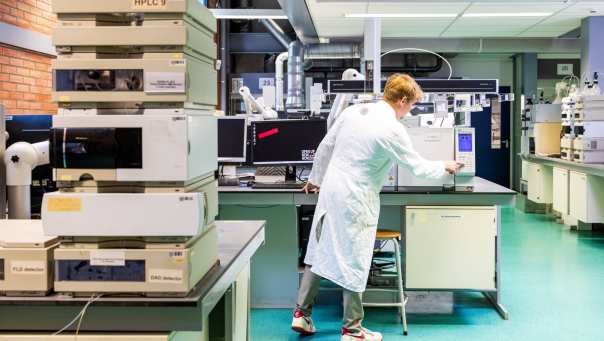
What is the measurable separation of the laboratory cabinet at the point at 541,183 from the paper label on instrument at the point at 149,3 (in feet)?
25.1

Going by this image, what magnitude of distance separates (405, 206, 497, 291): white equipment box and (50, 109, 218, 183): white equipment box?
2.46m

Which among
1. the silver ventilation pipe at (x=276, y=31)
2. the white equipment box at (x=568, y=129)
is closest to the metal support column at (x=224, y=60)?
the silver ventilation pipe at (x=276, y=31)

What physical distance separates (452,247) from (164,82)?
104 inches

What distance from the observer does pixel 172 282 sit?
1.66 m

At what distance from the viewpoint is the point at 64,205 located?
1.64 m

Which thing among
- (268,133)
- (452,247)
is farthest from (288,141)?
(452,247)

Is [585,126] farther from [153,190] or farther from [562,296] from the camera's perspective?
[153,190]

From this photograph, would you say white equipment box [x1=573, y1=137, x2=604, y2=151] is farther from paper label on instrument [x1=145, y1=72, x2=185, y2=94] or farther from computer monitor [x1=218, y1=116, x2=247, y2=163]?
paper label on instrument [x1=145, y1=72, x2=185, y2=94]

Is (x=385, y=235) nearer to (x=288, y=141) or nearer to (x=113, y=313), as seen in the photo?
(x=288, y=141)

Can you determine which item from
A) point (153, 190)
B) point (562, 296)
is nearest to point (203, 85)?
point (153, 190)

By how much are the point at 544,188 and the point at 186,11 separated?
7.75 metres

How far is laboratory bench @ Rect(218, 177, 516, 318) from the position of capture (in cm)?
385

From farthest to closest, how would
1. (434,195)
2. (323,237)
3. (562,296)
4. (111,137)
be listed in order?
(562,296) < (434,195) < (323,237) < (111,137)

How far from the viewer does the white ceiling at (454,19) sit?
702cm
